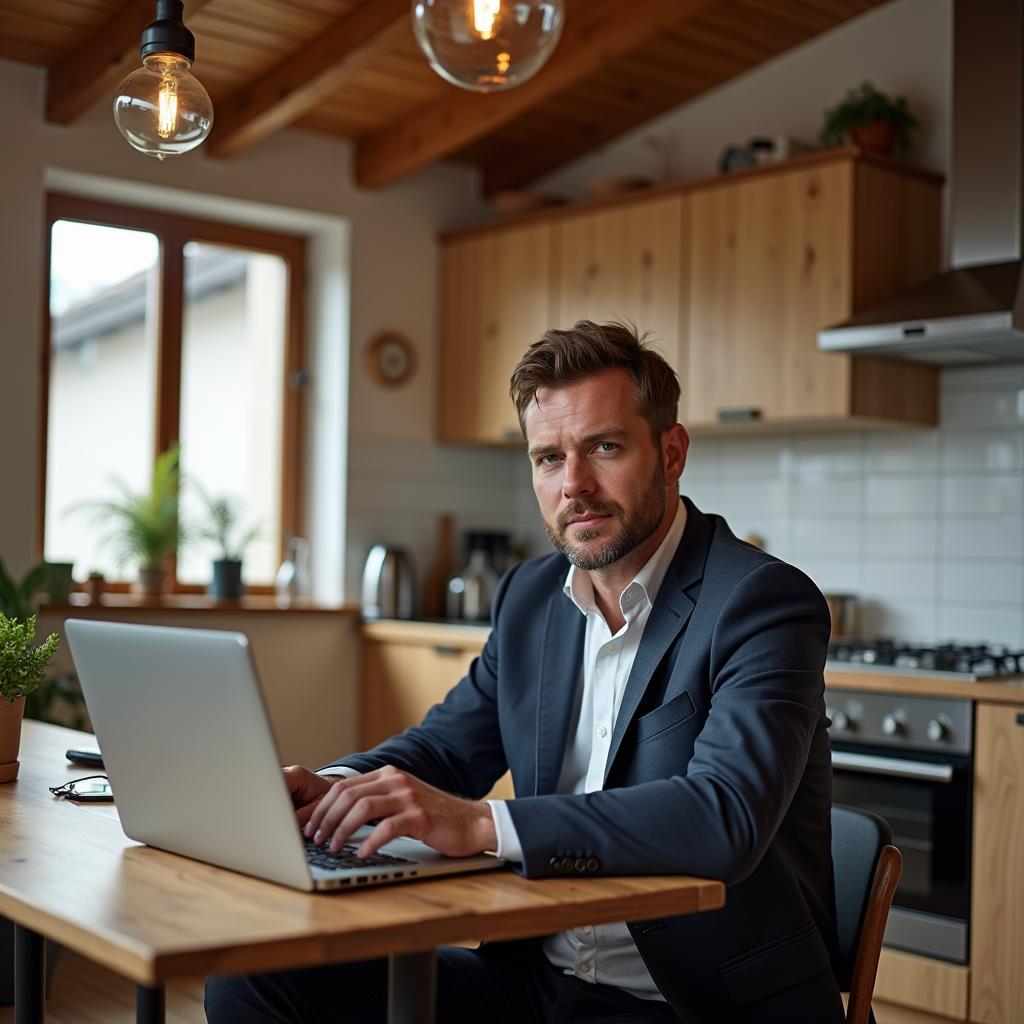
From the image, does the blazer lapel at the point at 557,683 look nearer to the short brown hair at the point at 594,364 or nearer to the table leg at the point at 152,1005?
the short brown hair at the point at 594,364

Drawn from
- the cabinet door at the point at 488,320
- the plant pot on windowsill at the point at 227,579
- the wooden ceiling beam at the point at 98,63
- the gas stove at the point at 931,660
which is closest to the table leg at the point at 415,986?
the gas stove at the point at 931,660

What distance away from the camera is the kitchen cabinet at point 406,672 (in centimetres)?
444

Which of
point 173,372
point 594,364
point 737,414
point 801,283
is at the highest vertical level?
point 801,283

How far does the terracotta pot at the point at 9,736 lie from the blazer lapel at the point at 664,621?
85 cm

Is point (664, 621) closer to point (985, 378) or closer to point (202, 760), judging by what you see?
point (202, 760)

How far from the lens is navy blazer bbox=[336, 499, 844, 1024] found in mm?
1461

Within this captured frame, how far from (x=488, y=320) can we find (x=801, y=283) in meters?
1.35

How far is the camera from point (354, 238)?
5059mm

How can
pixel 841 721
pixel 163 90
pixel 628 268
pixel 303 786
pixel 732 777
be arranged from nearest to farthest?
pixel 732 777 < pixel 303 786 < pixel 163 90 < pixel 841 721 < pixel 628 268

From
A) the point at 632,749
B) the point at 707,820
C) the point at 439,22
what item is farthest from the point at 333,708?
the point at 707,820

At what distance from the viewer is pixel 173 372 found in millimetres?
4789

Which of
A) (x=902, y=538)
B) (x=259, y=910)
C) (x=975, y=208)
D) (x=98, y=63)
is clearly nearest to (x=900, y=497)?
(x=902, y=538)

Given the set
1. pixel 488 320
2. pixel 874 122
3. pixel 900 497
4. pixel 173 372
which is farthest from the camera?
pixel 488 320

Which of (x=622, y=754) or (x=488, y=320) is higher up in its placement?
(x=488, y=320)
